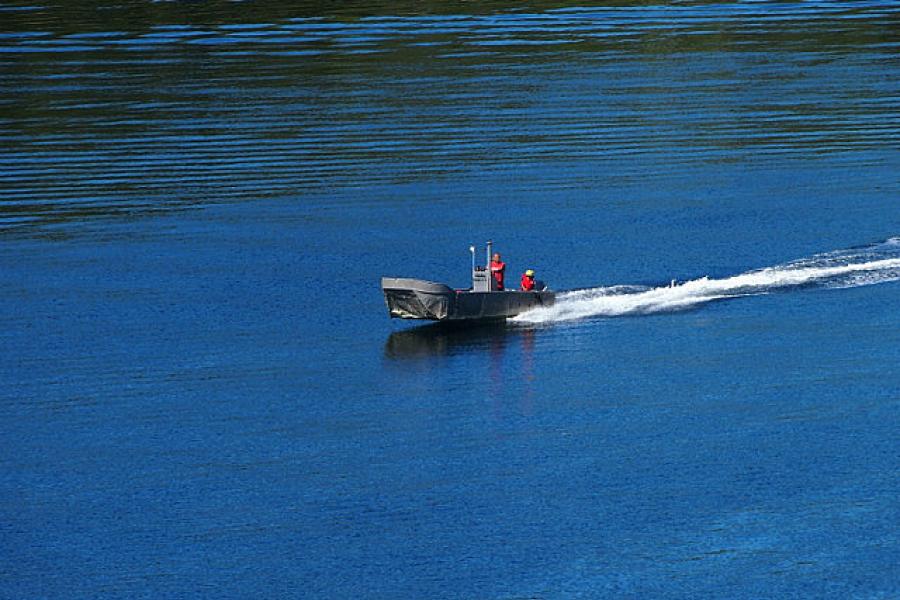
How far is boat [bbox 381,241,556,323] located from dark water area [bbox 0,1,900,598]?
41.9 inches

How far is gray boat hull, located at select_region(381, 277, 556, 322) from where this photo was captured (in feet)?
241

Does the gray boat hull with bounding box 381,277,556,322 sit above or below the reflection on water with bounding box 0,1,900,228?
below

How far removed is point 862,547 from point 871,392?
44.4ft

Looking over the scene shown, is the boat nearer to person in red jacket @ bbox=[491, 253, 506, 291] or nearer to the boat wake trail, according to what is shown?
person in red jacket @ bbox=[491, 253, 506, 291]

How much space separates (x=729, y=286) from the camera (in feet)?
261

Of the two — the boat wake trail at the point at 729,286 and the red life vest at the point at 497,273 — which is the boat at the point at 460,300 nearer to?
the red life vest at the point at 497,273

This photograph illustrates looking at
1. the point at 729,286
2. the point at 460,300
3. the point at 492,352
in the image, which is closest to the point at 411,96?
the point at 729,286

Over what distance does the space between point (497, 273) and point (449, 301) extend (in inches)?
122

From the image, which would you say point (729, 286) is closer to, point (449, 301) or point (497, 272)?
point (497, 272)

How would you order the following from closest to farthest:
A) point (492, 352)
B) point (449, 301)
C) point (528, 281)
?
point (492, 352) < point (449, 301) < point (528, 281)

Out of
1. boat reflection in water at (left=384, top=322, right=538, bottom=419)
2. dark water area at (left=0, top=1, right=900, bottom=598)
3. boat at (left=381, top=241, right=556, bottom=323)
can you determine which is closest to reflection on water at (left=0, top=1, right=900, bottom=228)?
dark water area at (left=0, top=1, right=900, bottom=598)

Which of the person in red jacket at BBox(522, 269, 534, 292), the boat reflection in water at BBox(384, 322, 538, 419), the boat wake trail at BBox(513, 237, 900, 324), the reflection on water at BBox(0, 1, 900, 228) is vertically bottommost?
the boat reflection in water at BBox(384, 322, 538, 419)

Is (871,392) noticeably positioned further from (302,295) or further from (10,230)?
(10,230)

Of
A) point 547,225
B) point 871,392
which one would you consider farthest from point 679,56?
point 871,392
